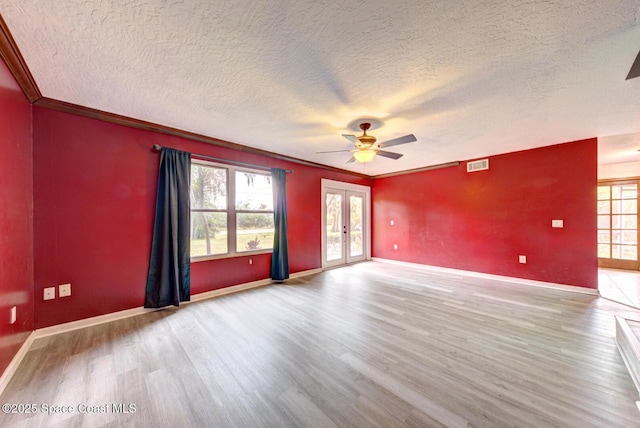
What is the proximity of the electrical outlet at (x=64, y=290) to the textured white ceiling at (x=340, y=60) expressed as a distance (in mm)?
2081

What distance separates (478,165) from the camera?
488 cm

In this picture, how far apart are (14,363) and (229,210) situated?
265 centimetres

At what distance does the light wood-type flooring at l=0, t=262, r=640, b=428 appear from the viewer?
1.48 m

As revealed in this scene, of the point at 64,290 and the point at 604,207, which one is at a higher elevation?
the point at 604,207

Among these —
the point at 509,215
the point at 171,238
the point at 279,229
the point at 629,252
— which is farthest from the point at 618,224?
the point at 171,238

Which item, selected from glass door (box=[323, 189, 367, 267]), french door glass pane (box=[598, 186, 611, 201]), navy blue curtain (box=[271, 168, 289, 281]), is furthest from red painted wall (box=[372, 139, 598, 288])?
navy blue curtain (box=[271, 168, 289, 281])

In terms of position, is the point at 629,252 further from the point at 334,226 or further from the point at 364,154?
the point at 364,154

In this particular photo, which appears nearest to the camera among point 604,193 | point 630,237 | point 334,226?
point 630,237

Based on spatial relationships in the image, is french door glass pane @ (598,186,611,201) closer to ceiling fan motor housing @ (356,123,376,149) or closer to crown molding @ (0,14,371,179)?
ceiling fan motor housing @ (356,123,376,149)

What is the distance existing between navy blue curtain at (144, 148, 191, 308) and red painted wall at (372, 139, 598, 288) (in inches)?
197

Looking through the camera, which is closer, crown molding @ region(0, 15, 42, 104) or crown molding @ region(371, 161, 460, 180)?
crown molding @ region(0, 15, 42, 104)

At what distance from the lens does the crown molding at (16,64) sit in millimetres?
1617

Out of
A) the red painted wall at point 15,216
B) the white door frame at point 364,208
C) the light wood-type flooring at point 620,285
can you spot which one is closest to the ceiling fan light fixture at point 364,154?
the white door frame at point 364,208

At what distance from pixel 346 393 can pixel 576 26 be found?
9.88ft
